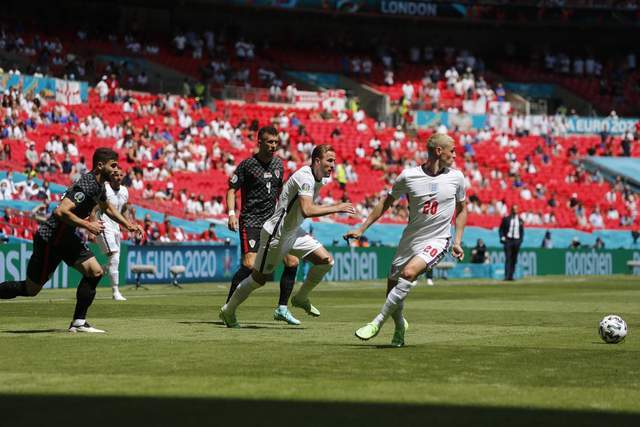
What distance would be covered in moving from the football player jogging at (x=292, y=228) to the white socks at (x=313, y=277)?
0.21 feet

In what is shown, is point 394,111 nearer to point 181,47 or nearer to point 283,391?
point 181,47

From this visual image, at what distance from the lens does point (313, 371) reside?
426 inches

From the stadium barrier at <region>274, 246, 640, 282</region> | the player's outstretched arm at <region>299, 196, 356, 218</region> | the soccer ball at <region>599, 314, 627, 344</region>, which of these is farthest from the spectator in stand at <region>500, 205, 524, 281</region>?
the soccer ball at <region>599, 314, 627, 344</region>

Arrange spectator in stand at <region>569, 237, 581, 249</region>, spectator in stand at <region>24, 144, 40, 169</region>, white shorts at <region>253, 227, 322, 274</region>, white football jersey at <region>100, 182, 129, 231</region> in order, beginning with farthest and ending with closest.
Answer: spectator in stand at <region>569, 237, 581, 249</region>
spectator in stand at <region>24, 144, 40, 169</region>
white football jersey at <region>100, 182, 129, 231</region>
white shorts at <region>253, 227, 322, 274</region>

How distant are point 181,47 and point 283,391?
55.8m

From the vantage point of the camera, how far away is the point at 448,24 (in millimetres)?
76750

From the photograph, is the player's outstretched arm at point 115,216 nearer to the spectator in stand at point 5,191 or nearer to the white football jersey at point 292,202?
the white football jersey at point 292,202

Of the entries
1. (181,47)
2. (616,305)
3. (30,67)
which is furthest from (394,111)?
(616,305)

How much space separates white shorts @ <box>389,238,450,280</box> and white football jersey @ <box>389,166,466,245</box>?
0.06 metres

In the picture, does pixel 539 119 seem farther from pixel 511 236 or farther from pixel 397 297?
pixel 397 297

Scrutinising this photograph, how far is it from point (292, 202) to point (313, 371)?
4910 mm

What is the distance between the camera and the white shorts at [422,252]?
13.4m

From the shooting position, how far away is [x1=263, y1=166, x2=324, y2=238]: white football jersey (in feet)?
49.7

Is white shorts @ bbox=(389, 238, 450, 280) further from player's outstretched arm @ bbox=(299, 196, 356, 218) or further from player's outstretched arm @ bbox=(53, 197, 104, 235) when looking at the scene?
player's outstretched arm @ bbox=(53, 197, 104, 235)
